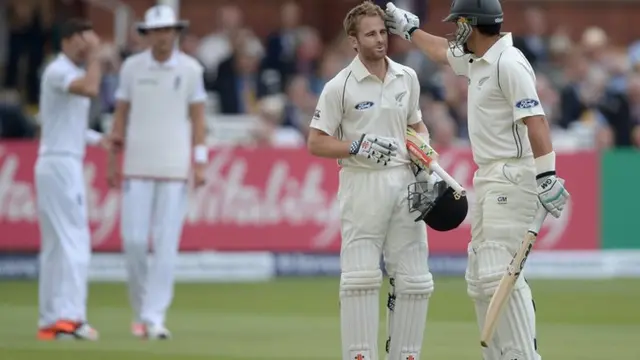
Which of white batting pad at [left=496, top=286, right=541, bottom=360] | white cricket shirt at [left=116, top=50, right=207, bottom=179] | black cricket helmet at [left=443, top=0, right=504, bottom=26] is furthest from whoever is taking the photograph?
white cricket shirt at [left=116, top=50, right=207, bottom=179]

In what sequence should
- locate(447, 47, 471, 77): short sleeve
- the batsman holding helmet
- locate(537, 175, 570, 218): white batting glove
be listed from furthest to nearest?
locate(447, 47, 471, 77): short sleeve → the batsman holding helmet → locate(537, 175, 570, 218): white batting glove

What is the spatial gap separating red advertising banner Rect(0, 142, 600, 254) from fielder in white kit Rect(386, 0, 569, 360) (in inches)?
369

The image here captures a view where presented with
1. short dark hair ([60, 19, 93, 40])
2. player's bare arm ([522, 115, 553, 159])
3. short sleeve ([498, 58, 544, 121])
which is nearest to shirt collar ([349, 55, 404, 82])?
short sleeve ([498, 58, 544, 121])

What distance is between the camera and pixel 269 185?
61.3 feet

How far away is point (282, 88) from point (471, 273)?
12293 mm

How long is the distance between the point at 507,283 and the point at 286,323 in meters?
5.18

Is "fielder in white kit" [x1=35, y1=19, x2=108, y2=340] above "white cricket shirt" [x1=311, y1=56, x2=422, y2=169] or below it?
below

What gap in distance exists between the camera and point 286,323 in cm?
1375

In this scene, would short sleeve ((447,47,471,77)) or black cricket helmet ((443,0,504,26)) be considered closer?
black cricket helmet ((443,0,504,26))

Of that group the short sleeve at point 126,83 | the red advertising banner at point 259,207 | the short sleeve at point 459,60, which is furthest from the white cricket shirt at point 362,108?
the red advertising banner at point 259,207

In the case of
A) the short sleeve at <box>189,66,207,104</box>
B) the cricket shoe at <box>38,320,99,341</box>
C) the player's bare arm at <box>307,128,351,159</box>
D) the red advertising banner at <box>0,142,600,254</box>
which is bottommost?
the cricket shoe at <box>38,320,99,341</box>

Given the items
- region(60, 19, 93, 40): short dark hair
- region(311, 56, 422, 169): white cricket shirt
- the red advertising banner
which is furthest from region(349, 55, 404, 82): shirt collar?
the red advertising banner

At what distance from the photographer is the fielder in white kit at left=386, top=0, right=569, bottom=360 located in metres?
9.01

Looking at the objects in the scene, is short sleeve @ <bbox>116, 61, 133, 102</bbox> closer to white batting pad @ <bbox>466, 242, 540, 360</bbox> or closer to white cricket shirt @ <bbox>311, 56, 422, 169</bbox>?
white cricket shirt @ <bbox>311, 56, 422, 169</bbox>
